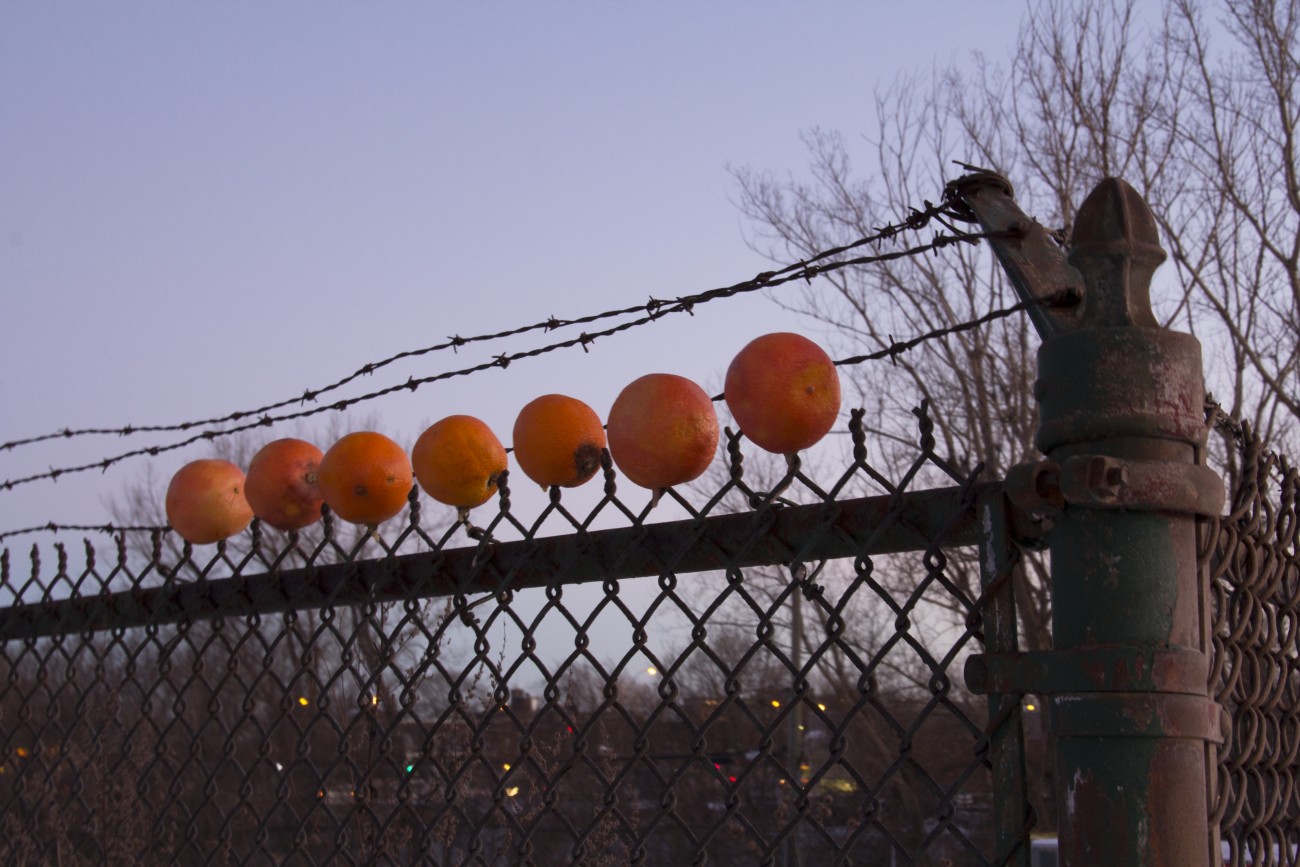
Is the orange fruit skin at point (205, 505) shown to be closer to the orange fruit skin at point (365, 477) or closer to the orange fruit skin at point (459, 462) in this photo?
the orange fruit skin at point (365, 477)

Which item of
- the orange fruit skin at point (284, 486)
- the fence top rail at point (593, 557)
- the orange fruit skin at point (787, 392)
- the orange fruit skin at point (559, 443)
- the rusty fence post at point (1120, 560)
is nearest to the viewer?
the rusty fence post at point (1120, 560)

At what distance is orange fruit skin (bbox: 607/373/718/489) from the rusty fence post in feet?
1.59

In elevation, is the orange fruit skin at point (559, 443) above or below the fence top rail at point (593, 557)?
above

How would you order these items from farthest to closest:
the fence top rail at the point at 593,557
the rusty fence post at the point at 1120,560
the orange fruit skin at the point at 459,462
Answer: the orange fruit skin at the point at 459,462 → the fence top rail at the point at 593,557 → the rusty fence post at the point at 1120,560

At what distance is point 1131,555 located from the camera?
0.99 m

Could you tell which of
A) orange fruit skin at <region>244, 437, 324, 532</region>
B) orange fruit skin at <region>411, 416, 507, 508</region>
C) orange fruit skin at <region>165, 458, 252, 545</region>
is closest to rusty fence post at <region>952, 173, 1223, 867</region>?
orange fruit skin at <region>411, 416, 507, 508</region>

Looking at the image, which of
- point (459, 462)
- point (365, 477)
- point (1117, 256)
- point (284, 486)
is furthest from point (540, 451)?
point (1117, 256)

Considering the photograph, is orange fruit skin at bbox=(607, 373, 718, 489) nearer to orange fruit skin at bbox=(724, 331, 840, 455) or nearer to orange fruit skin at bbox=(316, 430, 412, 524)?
orange fruit skin at bbox=(724, 331, 840, 455)

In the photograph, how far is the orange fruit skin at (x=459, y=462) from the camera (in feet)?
5.47

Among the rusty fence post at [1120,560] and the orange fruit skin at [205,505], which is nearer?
the rusty fence post at [1120,560]

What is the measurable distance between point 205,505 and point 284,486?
233 millimetres

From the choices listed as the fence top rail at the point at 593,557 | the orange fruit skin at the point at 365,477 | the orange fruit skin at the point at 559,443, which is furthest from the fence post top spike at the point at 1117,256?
the orange fruit skin at the point at 365,477

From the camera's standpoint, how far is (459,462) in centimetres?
167

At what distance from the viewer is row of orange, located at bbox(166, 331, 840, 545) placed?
4.53 ft
